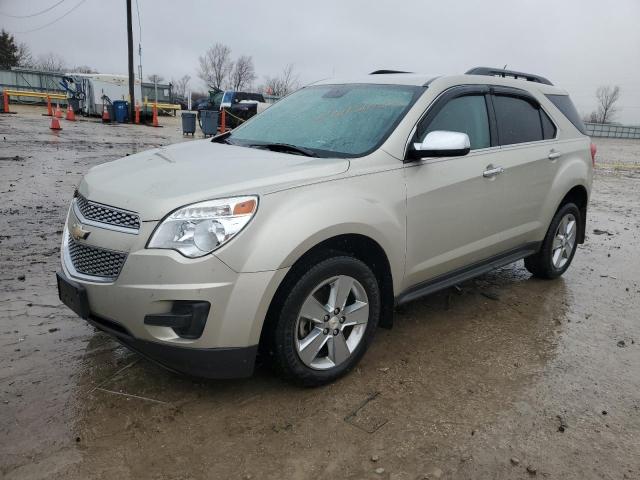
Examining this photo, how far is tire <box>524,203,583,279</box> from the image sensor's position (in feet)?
16.1

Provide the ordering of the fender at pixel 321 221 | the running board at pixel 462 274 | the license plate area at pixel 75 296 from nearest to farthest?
the fender at pixel 321 221
the license plate area at pixel 75 296
the running board at pixel 462 274

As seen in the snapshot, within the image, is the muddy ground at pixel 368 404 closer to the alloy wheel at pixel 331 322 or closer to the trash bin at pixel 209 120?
the alloy wheel at pixel 331 322

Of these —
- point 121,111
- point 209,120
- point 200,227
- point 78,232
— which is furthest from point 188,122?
point 200,227

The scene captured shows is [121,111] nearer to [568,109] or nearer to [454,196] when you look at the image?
[568,109]

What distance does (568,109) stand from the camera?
5.09 m

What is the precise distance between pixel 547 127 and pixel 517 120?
508mm

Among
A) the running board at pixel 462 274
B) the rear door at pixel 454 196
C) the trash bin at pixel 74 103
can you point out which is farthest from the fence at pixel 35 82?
the rear door at pixel 454 196

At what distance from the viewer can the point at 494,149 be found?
4.05m

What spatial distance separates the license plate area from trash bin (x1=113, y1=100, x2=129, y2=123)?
25480 millimetres

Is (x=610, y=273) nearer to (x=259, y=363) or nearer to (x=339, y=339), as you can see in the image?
(x=339, y=339)

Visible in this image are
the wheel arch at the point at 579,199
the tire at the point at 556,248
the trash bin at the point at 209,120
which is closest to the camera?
the tire at the point at 556,248

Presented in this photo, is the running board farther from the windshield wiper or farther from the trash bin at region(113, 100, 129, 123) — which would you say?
the trash bin at region(113, 100, 129, 123)

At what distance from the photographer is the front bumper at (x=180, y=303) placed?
98.4 inches

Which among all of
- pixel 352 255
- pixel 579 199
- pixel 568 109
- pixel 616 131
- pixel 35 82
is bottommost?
pixel 352 255
